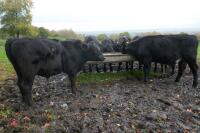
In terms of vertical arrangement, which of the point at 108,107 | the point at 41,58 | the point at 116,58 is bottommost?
the point at 108,107

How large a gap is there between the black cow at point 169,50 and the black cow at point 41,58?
268cm

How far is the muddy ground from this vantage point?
8.51 m

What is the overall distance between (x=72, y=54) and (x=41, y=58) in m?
1.82

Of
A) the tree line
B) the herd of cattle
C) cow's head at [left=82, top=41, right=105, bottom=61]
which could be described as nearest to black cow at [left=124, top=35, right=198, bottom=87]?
the herd of cattle

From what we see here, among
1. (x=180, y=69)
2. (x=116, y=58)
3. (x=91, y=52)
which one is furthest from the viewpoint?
(x=116, y=58)

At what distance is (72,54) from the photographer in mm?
11359

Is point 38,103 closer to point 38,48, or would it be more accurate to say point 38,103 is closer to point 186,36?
point 38,48

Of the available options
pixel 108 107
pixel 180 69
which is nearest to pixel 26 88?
pixel 108 107

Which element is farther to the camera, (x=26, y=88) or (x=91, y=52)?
(x=91, y=52)

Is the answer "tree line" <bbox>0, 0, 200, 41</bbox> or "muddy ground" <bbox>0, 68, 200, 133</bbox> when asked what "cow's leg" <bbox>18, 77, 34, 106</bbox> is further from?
"tree line" <bbox>0, 0, 200, 41</bbox>

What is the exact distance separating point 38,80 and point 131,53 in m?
3.55

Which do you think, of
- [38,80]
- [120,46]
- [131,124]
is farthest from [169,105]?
[120,46]

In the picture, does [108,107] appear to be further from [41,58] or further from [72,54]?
[72,54]

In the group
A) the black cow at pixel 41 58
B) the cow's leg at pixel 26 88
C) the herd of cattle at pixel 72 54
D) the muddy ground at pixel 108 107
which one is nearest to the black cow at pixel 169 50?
the herd of cattle at pixel 72 54
